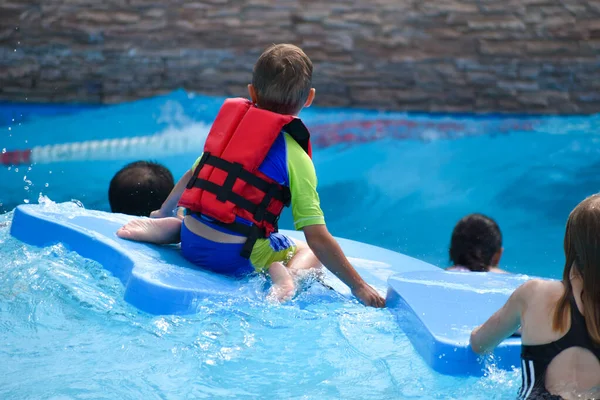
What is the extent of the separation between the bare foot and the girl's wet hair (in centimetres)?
194

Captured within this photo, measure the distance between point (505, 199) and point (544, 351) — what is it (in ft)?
15.7

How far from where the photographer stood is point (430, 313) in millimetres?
2865

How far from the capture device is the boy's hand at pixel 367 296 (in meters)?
3.14

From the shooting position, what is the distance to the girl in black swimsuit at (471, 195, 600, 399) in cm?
214

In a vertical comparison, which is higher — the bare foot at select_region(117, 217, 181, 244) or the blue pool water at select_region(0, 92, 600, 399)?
the bare foot at select_region(117, 217, 181, 244)

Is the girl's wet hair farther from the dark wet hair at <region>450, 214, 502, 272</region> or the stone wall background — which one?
the stone wall background

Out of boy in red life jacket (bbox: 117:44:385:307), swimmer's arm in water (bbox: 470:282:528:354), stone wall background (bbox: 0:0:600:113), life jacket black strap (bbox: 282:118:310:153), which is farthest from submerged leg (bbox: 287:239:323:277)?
stone wall background (bbox: 0:0:600:113)

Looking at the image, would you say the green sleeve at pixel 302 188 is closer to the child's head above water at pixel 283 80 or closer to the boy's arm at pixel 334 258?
the boy's arm at pixel 334 258

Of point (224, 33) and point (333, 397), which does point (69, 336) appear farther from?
point (224, 33)

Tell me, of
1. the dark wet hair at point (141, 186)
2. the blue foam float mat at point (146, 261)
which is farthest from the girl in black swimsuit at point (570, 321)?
the dark wet hair at point (141, 186)

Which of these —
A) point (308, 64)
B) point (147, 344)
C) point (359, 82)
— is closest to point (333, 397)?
point (147, 344)

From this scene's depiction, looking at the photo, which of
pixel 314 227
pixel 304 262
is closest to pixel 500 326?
pixel 314 227

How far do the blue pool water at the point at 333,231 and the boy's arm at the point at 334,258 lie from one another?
7 centimetres

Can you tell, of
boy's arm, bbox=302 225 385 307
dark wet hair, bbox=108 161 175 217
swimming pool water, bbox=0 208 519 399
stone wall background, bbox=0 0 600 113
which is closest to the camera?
swimming pool water, bbox=0 208 519 399
